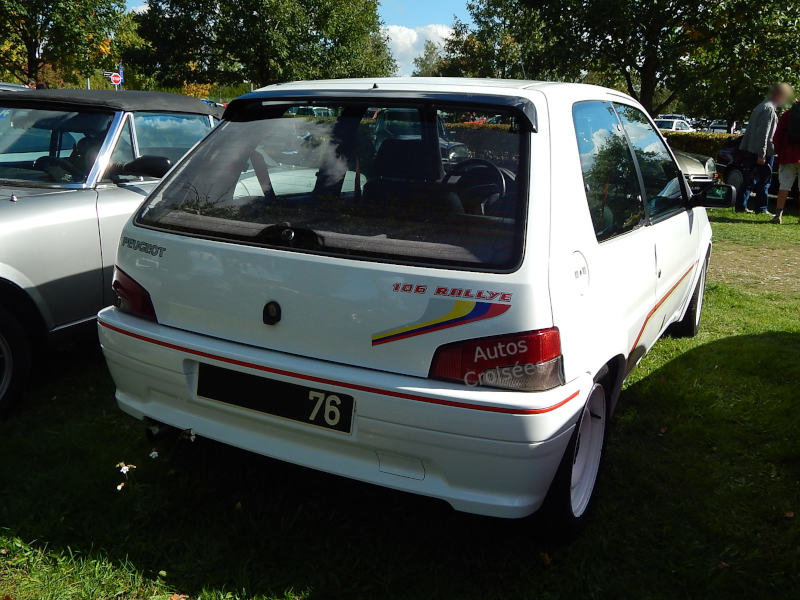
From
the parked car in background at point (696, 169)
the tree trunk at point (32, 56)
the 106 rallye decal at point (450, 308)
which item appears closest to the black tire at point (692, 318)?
the 106 rallye decal at point (450, 308)

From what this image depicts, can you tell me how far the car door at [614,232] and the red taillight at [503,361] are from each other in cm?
34

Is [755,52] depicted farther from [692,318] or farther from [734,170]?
[692,318]

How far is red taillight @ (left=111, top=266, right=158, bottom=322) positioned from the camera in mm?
2676

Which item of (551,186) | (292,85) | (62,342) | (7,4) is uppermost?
(7,4)

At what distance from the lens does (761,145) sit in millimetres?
11609

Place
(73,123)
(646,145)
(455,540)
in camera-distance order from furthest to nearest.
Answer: (73,123)
(646,145)
(455,540)

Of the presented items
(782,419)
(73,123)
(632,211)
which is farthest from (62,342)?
(782,419)

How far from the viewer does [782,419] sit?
3.90 metres

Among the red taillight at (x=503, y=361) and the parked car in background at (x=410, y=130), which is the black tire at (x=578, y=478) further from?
the parked car in background at (x=410, y=130)

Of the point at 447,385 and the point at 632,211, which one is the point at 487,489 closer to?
the point at 447,385

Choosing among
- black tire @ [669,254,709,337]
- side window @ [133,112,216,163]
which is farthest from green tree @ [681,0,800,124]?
side window @ [133,112,216,163]

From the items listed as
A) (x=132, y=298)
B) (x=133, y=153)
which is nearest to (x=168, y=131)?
(x=133, y=153)

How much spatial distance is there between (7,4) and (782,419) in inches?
722

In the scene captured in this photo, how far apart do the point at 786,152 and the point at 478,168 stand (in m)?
10.6
